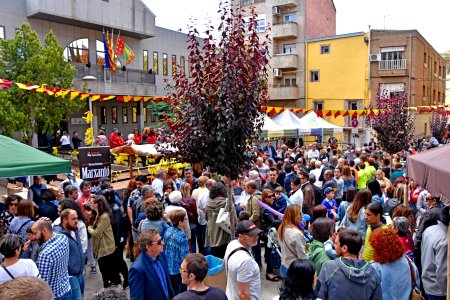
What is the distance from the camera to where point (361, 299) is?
3.56 metres

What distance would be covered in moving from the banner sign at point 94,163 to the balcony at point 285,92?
Answer: 26685 millimetres

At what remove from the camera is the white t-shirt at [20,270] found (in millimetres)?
3918

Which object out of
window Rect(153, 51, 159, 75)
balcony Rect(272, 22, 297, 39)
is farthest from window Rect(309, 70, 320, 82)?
window Rect(153, 51, 159, 75)

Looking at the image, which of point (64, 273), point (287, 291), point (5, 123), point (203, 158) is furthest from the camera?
point (5, 123)

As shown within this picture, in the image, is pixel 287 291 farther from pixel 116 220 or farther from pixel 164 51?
pixel 164 51

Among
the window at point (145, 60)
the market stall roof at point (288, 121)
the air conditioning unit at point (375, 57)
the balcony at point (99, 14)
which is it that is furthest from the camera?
the air conditioning unit at point (375, 57)

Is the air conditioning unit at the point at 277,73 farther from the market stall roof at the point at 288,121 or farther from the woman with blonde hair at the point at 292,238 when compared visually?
the woman with blonde hair at the point at 292,238

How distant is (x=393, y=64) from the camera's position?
3238 cm

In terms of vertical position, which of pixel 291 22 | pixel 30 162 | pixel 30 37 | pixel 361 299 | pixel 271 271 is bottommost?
pixel 271 271

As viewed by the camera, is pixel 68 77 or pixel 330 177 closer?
pixel 330 177

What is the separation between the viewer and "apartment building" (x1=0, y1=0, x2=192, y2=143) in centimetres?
2295

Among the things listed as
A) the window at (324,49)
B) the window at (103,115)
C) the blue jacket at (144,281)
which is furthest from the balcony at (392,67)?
the blue jacket at (144,281)

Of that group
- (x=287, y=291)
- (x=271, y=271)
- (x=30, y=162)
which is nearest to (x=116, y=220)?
(x=30, y=162)

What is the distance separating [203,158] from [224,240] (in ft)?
5.33
